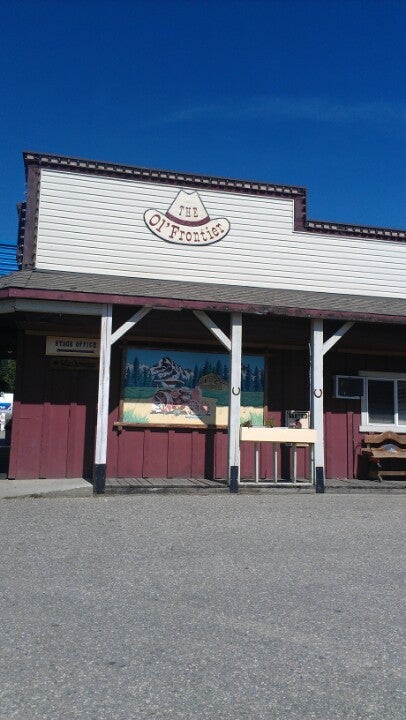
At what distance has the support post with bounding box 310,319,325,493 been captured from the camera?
34.8 ft

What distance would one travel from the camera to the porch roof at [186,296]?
9812mm

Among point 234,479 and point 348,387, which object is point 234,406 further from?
point 348,387

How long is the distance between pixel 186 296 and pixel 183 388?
2176 mm

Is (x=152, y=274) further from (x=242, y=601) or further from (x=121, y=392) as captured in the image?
(x=242, y=601)

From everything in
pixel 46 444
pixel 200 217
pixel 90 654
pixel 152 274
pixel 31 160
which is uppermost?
pixel 31 160

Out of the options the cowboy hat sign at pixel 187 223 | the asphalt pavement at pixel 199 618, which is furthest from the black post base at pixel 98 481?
the cowboy hat sign at pixel 187 223

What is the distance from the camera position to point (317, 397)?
35.4 feet

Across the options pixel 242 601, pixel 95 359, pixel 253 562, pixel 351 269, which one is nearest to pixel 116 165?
pixel 95 359

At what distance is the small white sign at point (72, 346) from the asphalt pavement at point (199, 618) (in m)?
4.11

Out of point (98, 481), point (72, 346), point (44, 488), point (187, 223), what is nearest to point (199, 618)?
point (98, 481)

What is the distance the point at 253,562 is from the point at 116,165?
9.22 m

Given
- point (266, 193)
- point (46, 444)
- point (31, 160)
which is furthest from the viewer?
point (266, 193)

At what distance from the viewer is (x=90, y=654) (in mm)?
3682

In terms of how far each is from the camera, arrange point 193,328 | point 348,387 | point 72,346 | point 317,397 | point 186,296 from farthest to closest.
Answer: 1. point 348,387
2. point 193,328
3. point 72,346
4. point 317,397
5. point 186,296
